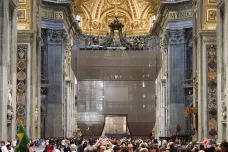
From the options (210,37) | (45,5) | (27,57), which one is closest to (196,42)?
(210,37)

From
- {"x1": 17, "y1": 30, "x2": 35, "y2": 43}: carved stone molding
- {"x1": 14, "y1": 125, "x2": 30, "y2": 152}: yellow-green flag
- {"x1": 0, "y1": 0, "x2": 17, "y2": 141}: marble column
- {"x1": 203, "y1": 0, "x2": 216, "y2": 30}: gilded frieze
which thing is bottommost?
{"x1": 14, "y1": 125, "x2": 30, "y2": 152}: yellow-green flag

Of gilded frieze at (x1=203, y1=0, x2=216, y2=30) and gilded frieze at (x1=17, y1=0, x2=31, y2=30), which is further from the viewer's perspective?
gilded frieze at (x1=17, y1=0, x2=31, y2=30)

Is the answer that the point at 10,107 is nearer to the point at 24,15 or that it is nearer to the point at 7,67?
the point at 7,67

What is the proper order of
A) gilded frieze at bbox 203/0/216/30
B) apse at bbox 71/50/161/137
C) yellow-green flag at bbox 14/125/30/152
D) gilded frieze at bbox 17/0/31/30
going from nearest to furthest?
yellow-green flag at bbox 14/125/30/152
gilded frieze at bbox 203/0/216/30
gilded frieze at bbox 17/0/31/30
apse at bbox 71/50/161/137

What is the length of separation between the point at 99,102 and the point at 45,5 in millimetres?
15662

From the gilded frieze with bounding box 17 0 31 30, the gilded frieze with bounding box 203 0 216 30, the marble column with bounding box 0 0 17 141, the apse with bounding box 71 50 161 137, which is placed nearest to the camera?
the marble column with bounding box 0 0 17 141

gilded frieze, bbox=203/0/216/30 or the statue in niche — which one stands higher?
gilded frieze, bbox=203/0/216/30

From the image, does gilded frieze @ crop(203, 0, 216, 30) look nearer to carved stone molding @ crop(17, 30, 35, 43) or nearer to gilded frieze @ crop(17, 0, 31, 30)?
carved stone molding @ crop(17, 30, 35, 43)

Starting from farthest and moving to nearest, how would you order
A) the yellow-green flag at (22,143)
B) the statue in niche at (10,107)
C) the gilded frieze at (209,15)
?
the gilded frieze at (209,15), the statue in niche at (10,107), the yellow-green flag at (22,143)

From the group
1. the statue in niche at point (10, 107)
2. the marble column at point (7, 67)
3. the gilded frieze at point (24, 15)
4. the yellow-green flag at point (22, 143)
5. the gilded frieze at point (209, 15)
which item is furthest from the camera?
the gilded frieze at point (24, 15)

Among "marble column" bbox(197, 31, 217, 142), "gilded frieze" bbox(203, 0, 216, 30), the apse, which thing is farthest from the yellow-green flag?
the apse

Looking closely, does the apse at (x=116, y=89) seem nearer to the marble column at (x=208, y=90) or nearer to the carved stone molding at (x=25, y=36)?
the carved stone molding at (x=25, y=36)

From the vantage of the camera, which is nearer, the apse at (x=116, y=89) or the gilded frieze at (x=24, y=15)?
the gilded frieze at (x=24, y=15)

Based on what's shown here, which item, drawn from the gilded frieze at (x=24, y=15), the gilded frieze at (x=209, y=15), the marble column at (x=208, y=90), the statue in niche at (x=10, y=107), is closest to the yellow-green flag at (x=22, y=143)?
the statue in niche at (x=10, y=107)
